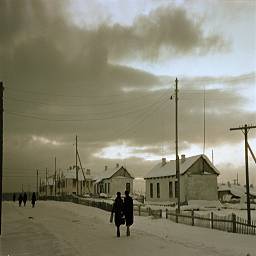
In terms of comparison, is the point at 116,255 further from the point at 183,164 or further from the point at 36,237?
the point at 183,164

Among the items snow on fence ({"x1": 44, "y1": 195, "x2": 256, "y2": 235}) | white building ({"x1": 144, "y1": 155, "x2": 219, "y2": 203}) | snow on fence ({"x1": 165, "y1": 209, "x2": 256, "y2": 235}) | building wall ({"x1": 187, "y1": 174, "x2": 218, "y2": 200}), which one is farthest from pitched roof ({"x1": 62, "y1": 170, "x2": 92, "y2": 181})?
snow on fence ({"x1": 165, "y1": 209, "x2": 256, "y2": 235})

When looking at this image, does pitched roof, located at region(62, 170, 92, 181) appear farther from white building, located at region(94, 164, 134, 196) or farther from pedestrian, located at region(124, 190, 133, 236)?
pedestrian, located at region(124, 190, 133, 236)

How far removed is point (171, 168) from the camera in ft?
188

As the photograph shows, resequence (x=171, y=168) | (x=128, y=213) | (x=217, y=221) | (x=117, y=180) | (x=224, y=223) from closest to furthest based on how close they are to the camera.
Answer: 1. (x=128, y=213)
2. (x=224, y=223)
3. (x=217, y=221)
4. (x=171, y=168)
5. (x=117, y=180)

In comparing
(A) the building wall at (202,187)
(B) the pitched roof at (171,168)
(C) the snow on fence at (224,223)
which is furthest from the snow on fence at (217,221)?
(B) the pitched roof at (171,168)

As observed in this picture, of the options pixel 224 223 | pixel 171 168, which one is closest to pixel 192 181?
pixel 171 168

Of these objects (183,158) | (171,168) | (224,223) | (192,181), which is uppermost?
(183,158)

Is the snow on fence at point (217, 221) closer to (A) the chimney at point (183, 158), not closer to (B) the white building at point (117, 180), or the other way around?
(A) the chimney at point (183, 158)

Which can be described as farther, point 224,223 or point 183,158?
point 183,158

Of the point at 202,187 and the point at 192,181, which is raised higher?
the point at 192,181

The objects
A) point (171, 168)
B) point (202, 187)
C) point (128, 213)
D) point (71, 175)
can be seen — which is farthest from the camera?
point (71, 175)

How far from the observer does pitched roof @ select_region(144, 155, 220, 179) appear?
53594 millimetres

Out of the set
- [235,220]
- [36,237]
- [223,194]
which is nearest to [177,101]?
[235,220]

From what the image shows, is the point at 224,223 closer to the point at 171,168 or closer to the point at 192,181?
the point at 192,181
